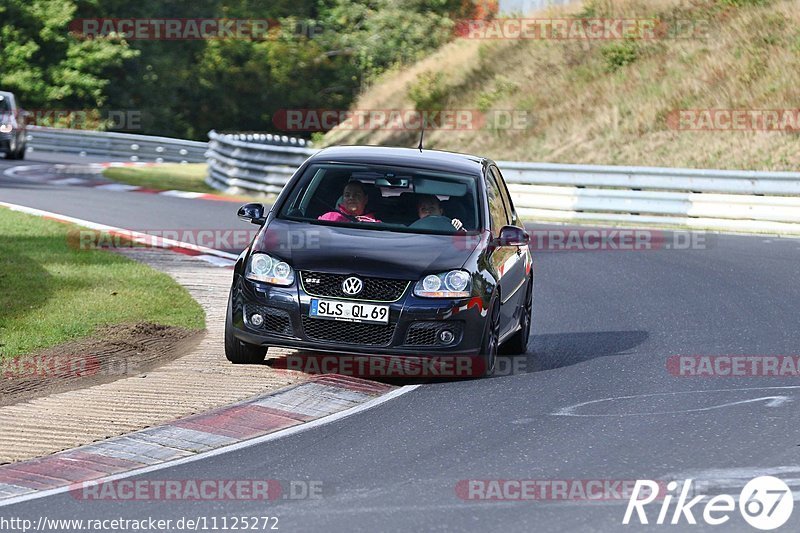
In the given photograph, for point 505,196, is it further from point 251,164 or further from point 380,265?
point 251,164

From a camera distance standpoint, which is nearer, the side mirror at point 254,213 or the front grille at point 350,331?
the front grille at point 350,331

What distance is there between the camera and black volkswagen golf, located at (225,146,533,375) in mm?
10180

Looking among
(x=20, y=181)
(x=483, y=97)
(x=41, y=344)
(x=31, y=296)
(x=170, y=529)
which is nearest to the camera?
(x=170, y=529)

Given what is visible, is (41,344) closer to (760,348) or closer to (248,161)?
(760,348)

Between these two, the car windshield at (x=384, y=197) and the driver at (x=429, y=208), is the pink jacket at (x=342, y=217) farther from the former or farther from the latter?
the driver at (x=429, y=208)

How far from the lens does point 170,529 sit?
648cm

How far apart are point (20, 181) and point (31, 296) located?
16904 mm

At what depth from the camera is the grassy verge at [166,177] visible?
32.3 m

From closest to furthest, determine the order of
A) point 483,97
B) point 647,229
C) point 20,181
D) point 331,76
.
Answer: point 647,229, point 20,181, point 483,97, point 331,76

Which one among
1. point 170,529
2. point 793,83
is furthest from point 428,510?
point 793,83

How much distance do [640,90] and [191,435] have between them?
93.7ft

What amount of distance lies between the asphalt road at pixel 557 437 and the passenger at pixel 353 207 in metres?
1.63

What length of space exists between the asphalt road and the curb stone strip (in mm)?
267

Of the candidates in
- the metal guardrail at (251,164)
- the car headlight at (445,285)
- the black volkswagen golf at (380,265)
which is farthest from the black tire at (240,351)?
the metal guardrail at (251,164)
